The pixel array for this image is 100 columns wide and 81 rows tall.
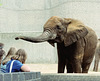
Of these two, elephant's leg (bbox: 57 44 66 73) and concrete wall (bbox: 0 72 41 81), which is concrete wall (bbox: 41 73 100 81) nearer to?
concrete wall (bbox: 0 72 41 81)

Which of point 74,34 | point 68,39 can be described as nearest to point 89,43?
point 74,34

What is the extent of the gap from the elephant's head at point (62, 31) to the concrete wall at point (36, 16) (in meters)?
11.1

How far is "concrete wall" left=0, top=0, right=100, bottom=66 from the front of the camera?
19219 mm

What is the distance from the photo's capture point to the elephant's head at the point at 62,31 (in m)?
7.44

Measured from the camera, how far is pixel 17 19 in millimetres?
26844

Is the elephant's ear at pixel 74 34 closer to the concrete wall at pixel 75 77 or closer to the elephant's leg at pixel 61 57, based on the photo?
the elephant's leg at pixel 61 57

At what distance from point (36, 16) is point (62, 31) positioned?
19.4 metres

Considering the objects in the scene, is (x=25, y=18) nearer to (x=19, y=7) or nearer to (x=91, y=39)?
(x=19, y=7)

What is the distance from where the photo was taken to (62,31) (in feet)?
25.3

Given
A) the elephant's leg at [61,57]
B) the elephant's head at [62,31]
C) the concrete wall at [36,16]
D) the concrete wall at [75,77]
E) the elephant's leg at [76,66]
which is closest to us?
the concrete wall at [75,77]

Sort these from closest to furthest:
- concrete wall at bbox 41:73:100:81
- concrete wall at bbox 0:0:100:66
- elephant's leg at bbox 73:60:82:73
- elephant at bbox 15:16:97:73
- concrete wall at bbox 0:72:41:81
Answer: concrete wall at bbox 0:72:41:81 < concrete wall at bbox 41:73:100:81 < elephant at bbox 15:16:97:73 < elephant's leg at bbox 73:60:82:73 < concrete wall at bbox 0:0:100:66

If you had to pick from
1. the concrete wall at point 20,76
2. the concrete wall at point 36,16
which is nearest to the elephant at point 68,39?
the concrete wall at point 20,76

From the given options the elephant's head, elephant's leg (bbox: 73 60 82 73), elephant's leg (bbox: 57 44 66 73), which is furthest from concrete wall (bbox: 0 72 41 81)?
Answer: elephant's leg (bbox: 57 44 66 73)

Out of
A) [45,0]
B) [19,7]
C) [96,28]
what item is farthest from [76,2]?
[19,7]
